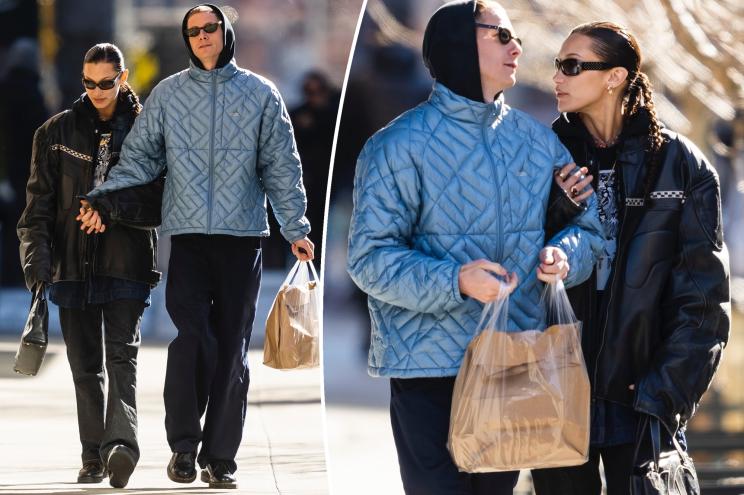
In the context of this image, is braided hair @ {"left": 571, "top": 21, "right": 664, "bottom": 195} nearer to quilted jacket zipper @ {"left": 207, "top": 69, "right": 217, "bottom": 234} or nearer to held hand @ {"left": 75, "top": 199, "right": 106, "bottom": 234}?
quilted jacket zipper @ {"left": 207, "top": 69, "right": 217, "bottom": 234}

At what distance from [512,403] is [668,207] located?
818 mm

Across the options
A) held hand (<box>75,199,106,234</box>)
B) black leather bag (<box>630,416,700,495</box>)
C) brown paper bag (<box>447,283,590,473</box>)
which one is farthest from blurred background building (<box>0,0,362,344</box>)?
brown paper bag (<box>447,283,590,473</box>)

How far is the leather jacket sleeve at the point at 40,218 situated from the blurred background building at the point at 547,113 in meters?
2.23

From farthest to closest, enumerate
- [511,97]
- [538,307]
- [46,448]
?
[511,97], [46,448], [538,307]

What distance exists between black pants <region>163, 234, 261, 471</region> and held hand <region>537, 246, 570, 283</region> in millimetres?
2158

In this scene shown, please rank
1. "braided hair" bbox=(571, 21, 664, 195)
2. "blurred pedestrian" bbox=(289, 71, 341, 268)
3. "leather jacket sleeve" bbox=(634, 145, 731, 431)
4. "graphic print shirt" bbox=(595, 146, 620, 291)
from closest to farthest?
"leather jacket sleeve" bbox=(634, 145, 731, 431) < "graphic print shirt" bbox=(595, 146, 620, 291) < "braided hair" bbox=(571, 21, 664, 195) < "blurred pedestrian" bbox=(289, 71, 341, 268)

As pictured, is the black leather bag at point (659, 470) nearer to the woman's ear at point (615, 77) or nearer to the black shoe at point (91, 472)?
the woman's ear at point (615, 77)

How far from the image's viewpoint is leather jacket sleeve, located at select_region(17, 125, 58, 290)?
6.32m

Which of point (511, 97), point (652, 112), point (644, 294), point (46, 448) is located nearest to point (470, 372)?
point (644, 294)

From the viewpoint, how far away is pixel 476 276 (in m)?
4.14

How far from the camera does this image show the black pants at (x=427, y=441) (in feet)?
13.9

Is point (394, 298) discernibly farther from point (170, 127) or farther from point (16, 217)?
point (16, 217)

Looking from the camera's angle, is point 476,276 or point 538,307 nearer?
point 476,276

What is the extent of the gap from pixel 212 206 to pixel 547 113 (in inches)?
584
